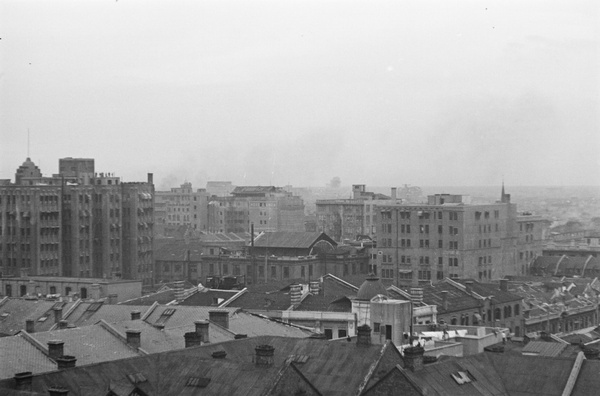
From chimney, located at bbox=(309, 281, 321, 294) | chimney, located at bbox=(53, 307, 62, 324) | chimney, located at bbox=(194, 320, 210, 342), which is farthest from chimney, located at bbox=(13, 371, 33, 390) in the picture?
chimney, located at bbox=(309, 281, 321, 294)

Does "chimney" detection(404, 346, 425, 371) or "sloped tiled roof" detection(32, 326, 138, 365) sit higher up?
"chimney" detection(404, 346, 425, 371)

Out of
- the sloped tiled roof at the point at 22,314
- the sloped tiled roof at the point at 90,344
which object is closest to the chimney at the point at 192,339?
the sloped tiled roof at the point at 90,344

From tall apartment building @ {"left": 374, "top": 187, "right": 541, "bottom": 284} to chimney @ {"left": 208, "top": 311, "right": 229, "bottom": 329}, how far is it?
90.0m

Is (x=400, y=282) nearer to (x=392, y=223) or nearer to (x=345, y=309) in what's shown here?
(x=392, y=223)

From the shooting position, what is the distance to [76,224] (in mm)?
166375

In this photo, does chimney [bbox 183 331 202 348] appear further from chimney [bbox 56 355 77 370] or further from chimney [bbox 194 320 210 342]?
chimney [bbox 56 355 77 370]

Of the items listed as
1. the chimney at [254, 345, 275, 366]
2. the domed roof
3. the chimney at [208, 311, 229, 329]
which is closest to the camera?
the chimney at [254, 345, 275, 366]

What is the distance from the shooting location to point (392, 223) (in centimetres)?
16912

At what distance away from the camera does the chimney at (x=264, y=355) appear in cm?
4966

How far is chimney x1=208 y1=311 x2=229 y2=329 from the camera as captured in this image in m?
74.1

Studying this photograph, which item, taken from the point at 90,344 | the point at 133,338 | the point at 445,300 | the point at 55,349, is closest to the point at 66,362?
the point at 55,349

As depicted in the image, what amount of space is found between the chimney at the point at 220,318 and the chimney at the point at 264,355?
2371 centimetres

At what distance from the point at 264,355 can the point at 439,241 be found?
117 metres

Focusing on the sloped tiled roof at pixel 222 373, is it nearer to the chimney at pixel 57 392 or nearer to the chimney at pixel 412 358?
the chimney at pixel 412 358
